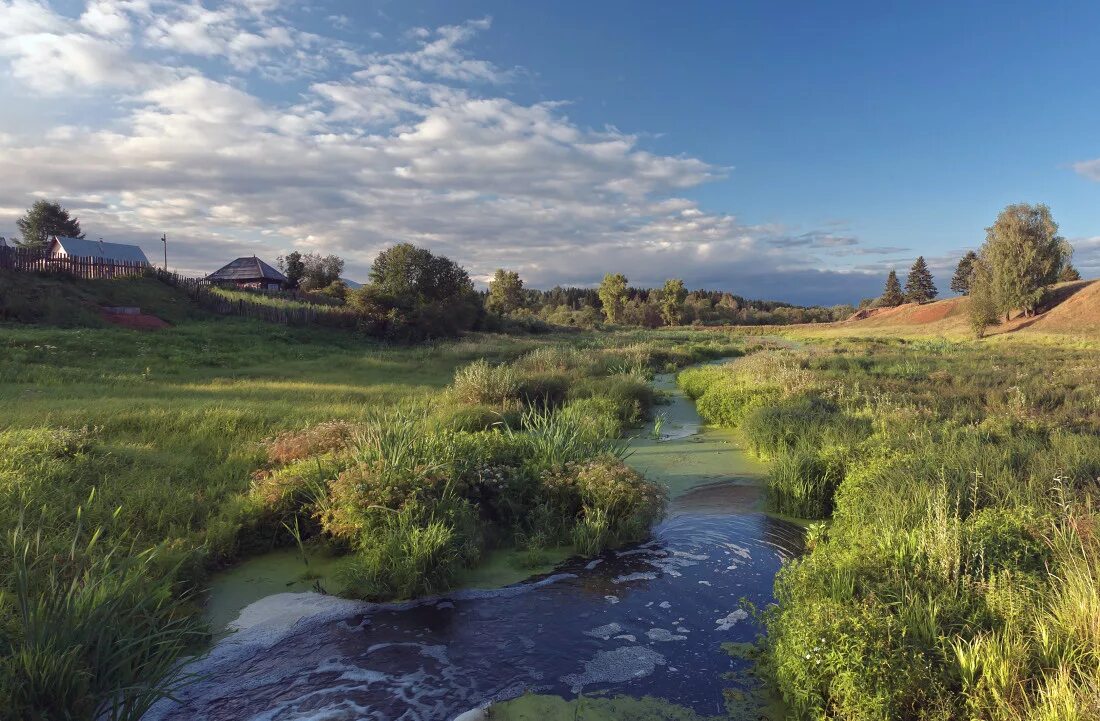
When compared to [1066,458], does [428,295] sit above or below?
above

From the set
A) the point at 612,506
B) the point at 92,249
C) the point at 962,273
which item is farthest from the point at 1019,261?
the point at 92,249

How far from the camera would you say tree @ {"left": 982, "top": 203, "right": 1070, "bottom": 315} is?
161 feet

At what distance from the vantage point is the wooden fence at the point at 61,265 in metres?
25.4

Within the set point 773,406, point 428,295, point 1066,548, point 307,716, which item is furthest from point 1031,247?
point 307,716

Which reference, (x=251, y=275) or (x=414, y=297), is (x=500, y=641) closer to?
(x=414, y=297)

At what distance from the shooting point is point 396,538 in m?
5.59

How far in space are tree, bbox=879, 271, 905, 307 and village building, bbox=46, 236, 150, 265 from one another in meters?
92.5

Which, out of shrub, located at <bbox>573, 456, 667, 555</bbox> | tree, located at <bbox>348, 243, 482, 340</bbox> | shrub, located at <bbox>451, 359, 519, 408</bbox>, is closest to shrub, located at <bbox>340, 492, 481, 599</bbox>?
shrub, located at <bbox>573, 456, 667, 555</bbox>

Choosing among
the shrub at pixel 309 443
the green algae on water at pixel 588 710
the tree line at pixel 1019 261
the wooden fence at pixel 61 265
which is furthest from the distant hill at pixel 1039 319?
the wooden fence at pixel 61 265

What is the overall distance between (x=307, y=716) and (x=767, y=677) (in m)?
3.08

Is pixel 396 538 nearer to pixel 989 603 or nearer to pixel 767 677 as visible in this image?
pixel 767 677

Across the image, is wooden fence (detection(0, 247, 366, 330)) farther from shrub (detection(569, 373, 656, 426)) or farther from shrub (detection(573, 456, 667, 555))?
shrub (detection(573, 456, 667, 555))

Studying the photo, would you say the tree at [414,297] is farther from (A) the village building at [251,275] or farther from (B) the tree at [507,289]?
(B) the tree at [507,289]

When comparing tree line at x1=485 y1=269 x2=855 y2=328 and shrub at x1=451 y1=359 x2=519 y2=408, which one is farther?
tree line at x1=485 y1=269 x2=855 y2=328
